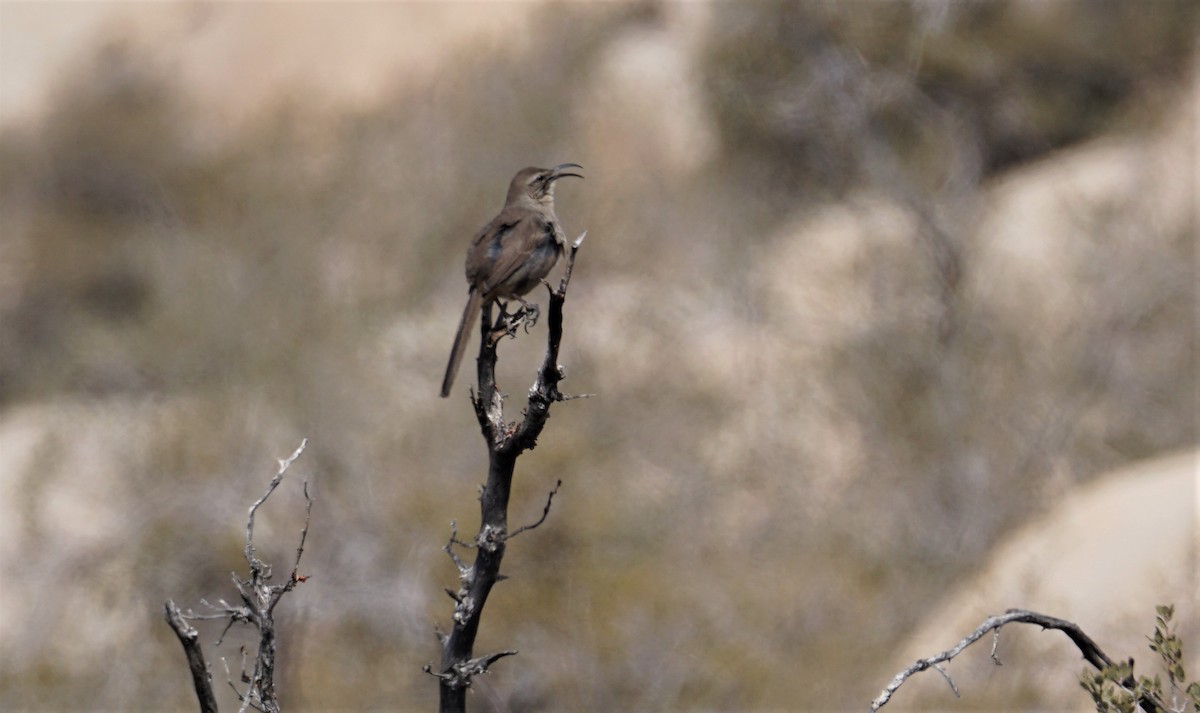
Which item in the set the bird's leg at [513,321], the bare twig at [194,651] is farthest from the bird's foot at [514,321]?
the bare twig at [194,651]

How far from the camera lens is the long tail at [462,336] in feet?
14.1

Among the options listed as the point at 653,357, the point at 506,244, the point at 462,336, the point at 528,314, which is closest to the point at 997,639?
the point at 528,314

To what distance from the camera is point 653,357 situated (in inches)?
524

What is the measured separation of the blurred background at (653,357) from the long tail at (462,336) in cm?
418

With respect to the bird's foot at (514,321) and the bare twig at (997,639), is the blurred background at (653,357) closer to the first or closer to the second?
the bare twig at (997,639)

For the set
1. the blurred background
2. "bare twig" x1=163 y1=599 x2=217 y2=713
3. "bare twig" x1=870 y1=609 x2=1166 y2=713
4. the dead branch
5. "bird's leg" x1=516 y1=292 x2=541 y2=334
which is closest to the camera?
"bare twig" x1=163 y1=599 x2=217 y2=713

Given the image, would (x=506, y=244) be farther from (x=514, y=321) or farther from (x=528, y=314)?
(x=514, y=321)

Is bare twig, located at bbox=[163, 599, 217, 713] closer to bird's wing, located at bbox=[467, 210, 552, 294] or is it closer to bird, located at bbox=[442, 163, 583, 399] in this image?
bird, located at bbox=[442, 163, 583, 399]

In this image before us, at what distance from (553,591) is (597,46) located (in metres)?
12.1

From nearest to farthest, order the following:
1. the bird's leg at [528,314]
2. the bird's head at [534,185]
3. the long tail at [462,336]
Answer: the bird's leg at [528,314], the long tail at [462,336], the bird's head at [534,185]

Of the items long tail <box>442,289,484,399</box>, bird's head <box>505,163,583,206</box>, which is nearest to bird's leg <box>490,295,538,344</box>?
long tail <box>442,289,484,399</box>

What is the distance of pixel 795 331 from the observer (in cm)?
1330

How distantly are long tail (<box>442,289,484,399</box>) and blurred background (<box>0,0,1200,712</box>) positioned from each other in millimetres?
4181

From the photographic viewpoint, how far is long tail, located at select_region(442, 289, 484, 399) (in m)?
4.31
